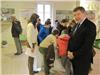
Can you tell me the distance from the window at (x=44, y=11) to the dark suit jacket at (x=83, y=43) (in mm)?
1861

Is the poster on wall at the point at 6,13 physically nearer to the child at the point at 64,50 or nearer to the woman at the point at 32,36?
the woman at the point at 32,36

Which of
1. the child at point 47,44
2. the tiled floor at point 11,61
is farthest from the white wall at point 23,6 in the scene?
the child at point 47,44

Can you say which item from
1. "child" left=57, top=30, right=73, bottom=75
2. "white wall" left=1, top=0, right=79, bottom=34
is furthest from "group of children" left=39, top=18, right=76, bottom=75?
"white wall" left=1, top=0, right=79, bottom=34

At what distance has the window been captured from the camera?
4477mm

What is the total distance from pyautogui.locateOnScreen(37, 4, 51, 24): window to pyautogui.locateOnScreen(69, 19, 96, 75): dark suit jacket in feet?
6.11

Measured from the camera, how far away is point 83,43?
2643mm

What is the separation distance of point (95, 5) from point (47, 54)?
185cm

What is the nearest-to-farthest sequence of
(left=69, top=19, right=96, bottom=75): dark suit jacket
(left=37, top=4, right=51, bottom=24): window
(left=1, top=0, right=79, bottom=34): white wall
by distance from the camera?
(left=69, top=19, right=96, bottom=75): dark suit jacket
(left=37, top=4, right=51, bottom=24): window
(left=1, top=0, right=79, bottom=34): white wall

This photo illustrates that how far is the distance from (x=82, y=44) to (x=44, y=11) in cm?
201

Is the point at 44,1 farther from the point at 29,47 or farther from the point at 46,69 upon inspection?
the point at 46,69

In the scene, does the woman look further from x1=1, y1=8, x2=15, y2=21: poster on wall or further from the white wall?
x1=1, y1=8, x2=15, y2=21: poster on wall

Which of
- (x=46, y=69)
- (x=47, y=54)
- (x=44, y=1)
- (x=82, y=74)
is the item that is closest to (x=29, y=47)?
(x=47, y=54)

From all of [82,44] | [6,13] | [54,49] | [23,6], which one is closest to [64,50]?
[54,49]

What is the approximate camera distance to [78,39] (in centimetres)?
265
